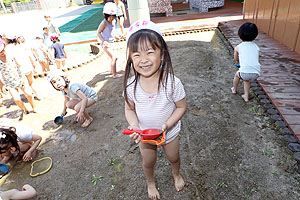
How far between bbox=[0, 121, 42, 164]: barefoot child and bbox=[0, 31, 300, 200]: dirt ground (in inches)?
6.4

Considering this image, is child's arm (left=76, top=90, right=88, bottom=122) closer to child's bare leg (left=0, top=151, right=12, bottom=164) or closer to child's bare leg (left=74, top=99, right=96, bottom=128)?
child's bare leg (left=74, top=99, right=96, bottom=128)

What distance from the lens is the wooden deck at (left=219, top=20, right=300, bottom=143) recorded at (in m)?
2.79

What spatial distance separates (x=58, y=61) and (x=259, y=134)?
545cm

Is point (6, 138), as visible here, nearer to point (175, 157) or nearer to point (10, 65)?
point (10, 65)

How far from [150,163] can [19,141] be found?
2156 mm

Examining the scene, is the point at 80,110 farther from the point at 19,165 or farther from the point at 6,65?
the point at 6,65

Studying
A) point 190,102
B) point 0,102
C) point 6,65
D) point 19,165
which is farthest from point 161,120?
point 0,102

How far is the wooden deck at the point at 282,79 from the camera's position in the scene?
279 cm

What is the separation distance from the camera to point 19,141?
9.54ft

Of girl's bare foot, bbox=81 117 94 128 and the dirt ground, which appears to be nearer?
the dirt ground

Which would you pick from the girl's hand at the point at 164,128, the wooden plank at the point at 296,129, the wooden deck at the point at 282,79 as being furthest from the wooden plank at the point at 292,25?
the girl's hand at the point at 164,128

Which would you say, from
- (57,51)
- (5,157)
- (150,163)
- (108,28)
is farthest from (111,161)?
(57,51)

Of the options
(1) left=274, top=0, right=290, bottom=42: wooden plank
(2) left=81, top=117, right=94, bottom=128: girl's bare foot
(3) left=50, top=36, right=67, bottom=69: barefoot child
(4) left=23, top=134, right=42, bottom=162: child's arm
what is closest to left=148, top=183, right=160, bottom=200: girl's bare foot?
(2) left=81, top=117, right=94, bottom=128: girl's bare foot

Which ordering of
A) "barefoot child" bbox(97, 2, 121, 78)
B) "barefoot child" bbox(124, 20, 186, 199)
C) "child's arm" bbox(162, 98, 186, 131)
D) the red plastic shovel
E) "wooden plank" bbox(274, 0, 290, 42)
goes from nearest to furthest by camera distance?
1. "barefoot child" bbox(124, 20, 186, 199)
2. the red plastic shovel
3. "child's arm" bbox(162, 98, 186, 131)
4. "barefoot child" bbox(97, 2, 121, 78)
5. "wooden plank" bbox(274, 0, 290, 42)
